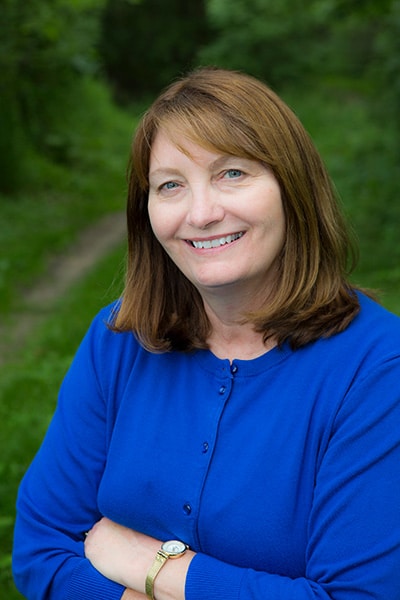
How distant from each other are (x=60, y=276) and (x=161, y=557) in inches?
255

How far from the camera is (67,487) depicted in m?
2.23

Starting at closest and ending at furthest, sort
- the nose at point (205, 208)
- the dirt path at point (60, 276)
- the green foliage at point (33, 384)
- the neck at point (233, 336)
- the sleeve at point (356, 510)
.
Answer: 1. the sleeve at point (356, 510)
2. the nose at point (205, 208)
3. the neck at point (233, 336)
4. the green foliage at point (33, 384)
5. the dirt path at point (60, 276)

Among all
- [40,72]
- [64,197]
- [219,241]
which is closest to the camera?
[219,241]

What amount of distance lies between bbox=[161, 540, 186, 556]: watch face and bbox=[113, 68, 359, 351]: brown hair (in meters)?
0.47

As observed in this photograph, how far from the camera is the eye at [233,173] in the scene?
198 cm

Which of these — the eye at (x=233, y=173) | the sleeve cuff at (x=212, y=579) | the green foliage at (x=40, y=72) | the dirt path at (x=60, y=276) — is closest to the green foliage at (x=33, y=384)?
the dirt path at (x=60, y=276)

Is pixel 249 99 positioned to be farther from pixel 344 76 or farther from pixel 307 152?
pixel 344 76

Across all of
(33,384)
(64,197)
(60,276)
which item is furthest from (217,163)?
(64,197)

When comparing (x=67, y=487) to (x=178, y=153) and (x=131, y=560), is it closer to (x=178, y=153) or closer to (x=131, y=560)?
(x=131, y=560)

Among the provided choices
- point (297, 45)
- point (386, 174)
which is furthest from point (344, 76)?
point (386, 174)

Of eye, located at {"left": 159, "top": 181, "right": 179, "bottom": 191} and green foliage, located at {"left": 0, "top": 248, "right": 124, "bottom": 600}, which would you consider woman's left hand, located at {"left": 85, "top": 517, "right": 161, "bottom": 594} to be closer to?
green foliage, located at {"left": 0, "top": 248, "right": 124, "bottom": 600}

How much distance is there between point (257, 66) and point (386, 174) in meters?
12.4

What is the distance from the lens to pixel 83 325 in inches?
253

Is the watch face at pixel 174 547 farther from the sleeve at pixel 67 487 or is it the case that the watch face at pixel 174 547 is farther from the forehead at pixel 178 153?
the forehead at pixel 178 153
